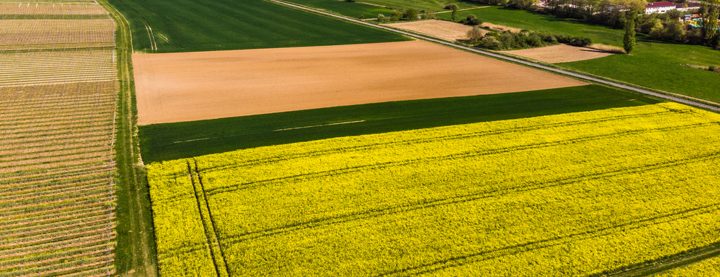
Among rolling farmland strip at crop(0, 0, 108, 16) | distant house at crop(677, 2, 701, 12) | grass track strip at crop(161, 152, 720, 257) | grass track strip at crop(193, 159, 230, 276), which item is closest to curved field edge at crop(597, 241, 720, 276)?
grass track strip at crop(161, 152, 720, 257)

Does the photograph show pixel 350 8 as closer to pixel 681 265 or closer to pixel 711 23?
pixel 711 23

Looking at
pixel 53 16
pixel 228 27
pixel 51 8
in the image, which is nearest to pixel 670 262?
pixel 228 27

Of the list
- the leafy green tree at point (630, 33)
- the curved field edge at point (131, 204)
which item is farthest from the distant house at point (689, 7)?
the curved field edge at point (131, 204)

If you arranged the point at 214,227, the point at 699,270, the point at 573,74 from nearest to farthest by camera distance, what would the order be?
the point at 699,270 → the point at 214,227 → the point at 573,74

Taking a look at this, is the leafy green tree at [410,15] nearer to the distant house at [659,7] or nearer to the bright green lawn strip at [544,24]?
the bright green lawn strip at [544,24]

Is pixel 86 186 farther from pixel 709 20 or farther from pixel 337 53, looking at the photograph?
pixel 709 20

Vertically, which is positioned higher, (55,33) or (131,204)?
(55,33)

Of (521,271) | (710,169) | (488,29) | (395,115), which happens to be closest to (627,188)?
(710,169)
